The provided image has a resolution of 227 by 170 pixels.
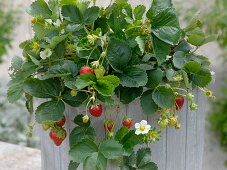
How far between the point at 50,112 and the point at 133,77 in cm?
23

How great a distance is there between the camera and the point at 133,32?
1004 mm

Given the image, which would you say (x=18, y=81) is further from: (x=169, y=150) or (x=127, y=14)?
(x=169, y=150)

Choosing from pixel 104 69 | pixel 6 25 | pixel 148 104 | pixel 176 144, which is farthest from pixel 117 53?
pixel 6 25

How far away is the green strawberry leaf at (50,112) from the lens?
0.95m

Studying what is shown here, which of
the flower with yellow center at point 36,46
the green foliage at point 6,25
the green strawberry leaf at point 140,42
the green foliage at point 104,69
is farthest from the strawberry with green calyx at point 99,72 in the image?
the green foliage at point 6,25

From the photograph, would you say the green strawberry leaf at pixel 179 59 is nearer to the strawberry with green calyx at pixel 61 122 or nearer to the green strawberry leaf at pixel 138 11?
the green strawberry leaf at pixel 138 11

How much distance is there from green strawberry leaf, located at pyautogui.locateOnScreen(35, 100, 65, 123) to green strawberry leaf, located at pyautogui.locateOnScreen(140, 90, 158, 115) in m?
0.21

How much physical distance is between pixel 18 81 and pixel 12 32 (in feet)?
7.15

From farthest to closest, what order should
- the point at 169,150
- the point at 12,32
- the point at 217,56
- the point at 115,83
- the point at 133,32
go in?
the point at 12,32 → the point at 217,56 → the point at 169,150 → the point at 133,32 → the point at 115,83

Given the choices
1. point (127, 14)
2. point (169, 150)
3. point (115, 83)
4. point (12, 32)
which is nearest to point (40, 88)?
point (115, 83)

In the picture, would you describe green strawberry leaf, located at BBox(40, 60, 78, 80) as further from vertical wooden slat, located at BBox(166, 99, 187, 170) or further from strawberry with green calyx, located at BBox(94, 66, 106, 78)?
vertical wooden slat, located at BBox(166, 99, 187, 170)

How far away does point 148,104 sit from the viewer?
0.98 metres

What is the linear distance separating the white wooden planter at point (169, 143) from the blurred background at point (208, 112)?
0.89 metres

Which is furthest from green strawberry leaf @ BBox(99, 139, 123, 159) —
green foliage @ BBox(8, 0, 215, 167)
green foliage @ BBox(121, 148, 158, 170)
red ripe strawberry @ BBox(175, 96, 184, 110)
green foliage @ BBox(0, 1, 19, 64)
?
green foliage @ BBox(0, 1, 19, 64)
